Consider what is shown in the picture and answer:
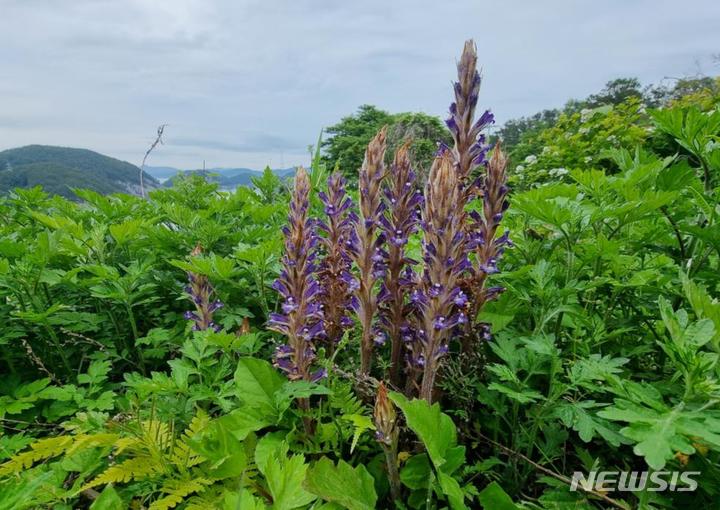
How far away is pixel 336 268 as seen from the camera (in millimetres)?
1931

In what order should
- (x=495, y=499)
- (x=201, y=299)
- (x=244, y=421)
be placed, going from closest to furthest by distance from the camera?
(x=495, y=499) < (x=244, y=421) < (x=201, y=299)

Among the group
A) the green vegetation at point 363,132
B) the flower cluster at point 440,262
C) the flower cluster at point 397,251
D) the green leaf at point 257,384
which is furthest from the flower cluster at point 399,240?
the green vegetation at point 363,132

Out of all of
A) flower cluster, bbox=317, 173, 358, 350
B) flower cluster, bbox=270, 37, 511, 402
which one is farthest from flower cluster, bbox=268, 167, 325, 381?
flower cluster, bbox=317, 173, 358, 350

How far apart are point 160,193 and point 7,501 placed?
164 inches

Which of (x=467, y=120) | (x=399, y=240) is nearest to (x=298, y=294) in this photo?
(x=399, y=240)

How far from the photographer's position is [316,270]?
189 centimetres

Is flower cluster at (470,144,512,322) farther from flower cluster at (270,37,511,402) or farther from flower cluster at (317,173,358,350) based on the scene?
flower cluster at (317,173,358,350)

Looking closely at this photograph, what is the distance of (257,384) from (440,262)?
91 cm

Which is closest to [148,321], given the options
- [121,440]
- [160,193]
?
[121,440]

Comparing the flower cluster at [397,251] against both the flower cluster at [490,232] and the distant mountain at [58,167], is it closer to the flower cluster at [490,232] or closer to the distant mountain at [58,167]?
the flower cluster at [490,232]

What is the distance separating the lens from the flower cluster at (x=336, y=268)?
1.90 m

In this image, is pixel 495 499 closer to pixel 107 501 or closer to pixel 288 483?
pixel 288 483

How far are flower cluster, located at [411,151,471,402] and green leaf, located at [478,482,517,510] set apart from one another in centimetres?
35

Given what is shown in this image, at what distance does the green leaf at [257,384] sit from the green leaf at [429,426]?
0.62 metres
